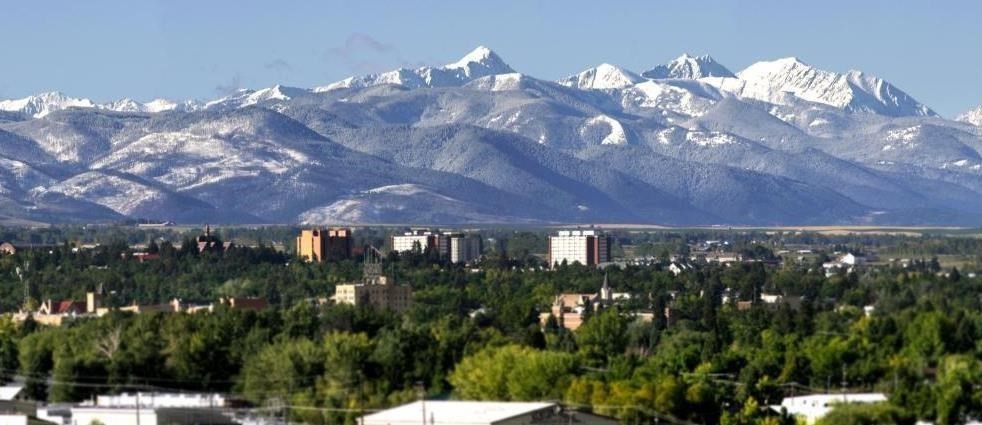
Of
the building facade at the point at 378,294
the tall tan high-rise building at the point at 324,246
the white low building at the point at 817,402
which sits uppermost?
the tall tan high-rise building at the point at 324,246

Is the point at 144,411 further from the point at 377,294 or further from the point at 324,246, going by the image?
the point at 324,246

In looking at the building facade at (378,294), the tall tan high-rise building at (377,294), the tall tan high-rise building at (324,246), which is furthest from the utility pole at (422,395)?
the tall tan high-rise building at (324,246)

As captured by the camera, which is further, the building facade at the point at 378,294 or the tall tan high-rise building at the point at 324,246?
the tall tan high-rise building at the point at 324,246

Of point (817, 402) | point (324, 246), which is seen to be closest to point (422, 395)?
point (817, 402)

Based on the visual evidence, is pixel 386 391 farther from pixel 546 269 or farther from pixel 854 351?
pixel 546 269

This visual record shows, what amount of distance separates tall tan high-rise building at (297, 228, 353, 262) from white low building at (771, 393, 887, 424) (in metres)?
105

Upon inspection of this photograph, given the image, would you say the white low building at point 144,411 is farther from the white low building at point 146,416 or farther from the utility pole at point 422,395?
the utility pole at point 422,395

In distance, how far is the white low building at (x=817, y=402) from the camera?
222 feet

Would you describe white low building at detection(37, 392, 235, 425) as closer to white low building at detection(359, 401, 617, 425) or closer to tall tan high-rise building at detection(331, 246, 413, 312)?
white low building at detection(359, 401, 617, 425)

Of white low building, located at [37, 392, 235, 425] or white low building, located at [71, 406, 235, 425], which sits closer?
white low building, located at [71, 406, 235, 425]

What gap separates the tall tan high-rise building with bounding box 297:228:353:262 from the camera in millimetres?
181325

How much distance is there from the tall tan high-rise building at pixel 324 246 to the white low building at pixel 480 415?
364 feet

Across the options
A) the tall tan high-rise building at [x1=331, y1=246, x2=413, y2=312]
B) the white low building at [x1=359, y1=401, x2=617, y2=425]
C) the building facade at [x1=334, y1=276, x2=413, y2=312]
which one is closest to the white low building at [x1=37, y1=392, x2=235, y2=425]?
the white low building at [x1=359, y1=401, x2=617, y2=425]

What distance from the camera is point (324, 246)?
186 metres
